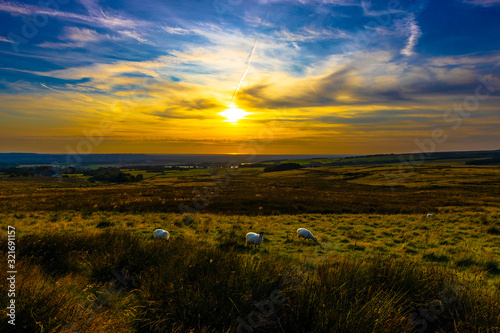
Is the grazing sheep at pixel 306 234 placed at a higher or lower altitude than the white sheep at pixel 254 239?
lower

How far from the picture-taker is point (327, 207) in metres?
27.7

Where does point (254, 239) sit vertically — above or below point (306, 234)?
above

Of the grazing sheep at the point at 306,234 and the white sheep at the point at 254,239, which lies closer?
the white sheep at the point at 254,239

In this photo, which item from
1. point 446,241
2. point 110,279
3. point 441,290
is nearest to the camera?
point 441,290

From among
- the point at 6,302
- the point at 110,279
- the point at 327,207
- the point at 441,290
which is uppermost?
the point at 6,302

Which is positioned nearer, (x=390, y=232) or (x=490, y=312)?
(x=490, y=312)

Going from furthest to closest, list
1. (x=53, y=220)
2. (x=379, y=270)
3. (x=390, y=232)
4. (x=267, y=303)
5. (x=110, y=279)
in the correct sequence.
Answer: (x=53, y=220) → (x=390, y=232) → (x=110, y=279) → (x=379, y=270) → (x=267, y=303)

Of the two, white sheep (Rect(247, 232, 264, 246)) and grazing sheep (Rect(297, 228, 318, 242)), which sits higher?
white sheep (Rect(247, 232, 264, 246))

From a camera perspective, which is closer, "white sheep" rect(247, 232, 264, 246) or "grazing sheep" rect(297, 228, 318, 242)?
"white sheep" rect(247, 232, 264, 246)

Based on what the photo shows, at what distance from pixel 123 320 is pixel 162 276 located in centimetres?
104

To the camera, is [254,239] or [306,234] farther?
[306,234]

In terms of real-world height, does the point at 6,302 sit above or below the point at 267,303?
above

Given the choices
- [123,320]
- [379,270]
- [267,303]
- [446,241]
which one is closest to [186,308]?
[123,320]

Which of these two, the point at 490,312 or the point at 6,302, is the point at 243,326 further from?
the point at 490,312
